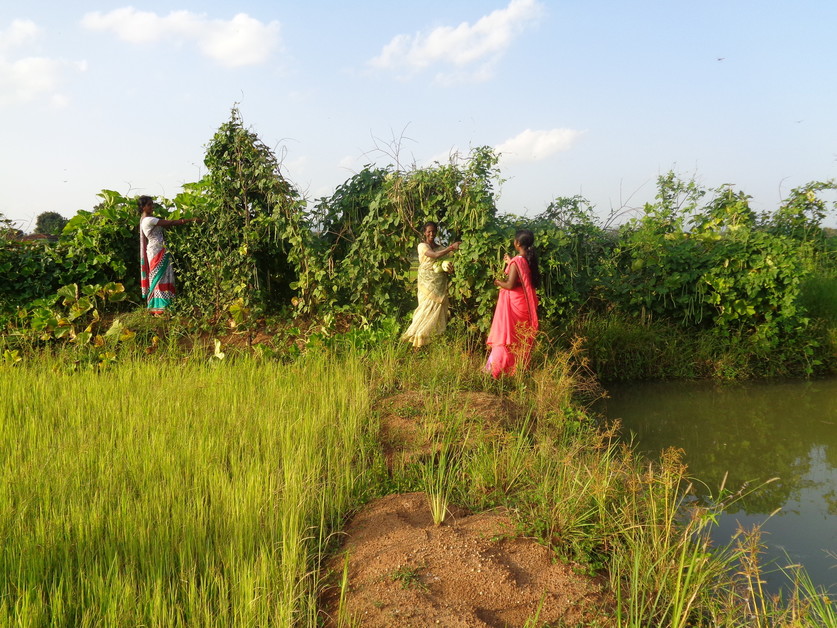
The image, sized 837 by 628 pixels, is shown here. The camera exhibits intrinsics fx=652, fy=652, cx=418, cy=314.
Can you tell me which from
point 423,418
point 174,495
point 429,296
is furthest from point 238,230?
point 174,495

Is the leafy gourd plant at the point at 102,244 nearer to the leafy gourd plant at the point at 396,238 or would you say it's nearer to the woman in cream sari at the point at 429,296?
the leafy gourd plant at the point at 396,238

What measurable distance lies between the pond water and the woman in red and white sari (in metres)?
5.34

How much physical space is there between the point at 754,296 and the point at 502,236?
3.86 metres

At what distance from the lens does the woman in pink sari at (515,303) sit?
21.3 feet

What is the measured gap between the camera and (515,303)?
6.56 meters

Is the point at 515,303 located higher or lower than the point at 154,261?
lower

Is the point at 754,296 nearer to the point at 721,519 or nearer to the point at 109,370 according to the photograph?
the point at 721,519

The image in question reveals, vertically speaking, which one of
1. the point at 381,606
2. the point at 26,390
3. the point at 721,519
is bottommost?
the point at 721,519

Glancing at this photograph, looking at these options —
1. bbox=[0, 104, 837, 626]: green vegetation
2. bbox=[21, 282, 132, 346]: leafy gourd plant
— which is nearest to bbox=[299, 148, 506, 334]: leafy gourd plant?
bbox=[0, 104, 837, 626]: green vegetation

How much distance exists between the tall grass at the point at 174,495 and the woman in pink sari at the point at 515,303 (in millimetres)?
1799

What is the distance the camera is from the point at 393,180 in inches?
292

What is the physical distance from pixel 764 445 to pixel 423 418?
11.2 feet

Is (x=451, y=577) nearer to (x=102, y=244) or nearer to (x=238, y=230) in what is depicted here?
(x=238, y=230)

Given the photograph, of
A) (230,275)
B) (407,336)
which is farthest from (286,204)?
(407,336)
